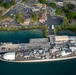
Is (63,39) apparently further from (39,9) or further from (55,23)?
(39,9)

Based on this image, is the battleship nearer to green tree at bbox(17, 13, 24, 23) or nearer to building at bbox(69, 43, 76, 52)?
building at bbox(69, 43, 76, 52)

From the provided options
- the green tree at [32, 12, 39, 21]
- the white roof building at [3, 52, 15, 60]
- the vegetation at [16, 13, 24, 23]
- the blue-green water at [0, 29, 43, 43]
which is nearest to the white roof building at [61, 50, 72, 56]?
the blue-green water at [0, 29, 43, 43]

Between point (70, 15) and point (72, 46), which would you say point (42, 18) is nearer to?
point (70, 15)

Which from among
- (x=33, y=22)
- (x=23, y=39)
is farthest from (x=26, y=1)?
(x=23, y=39)

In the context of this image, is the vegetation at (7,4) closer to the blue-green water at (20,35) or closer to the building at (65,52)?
the blue-green water at (20,35)

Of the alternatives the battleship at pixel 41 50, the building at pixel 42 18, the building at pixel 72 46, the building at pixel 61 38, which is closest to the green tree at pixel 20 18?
the building at pixel 42 18
